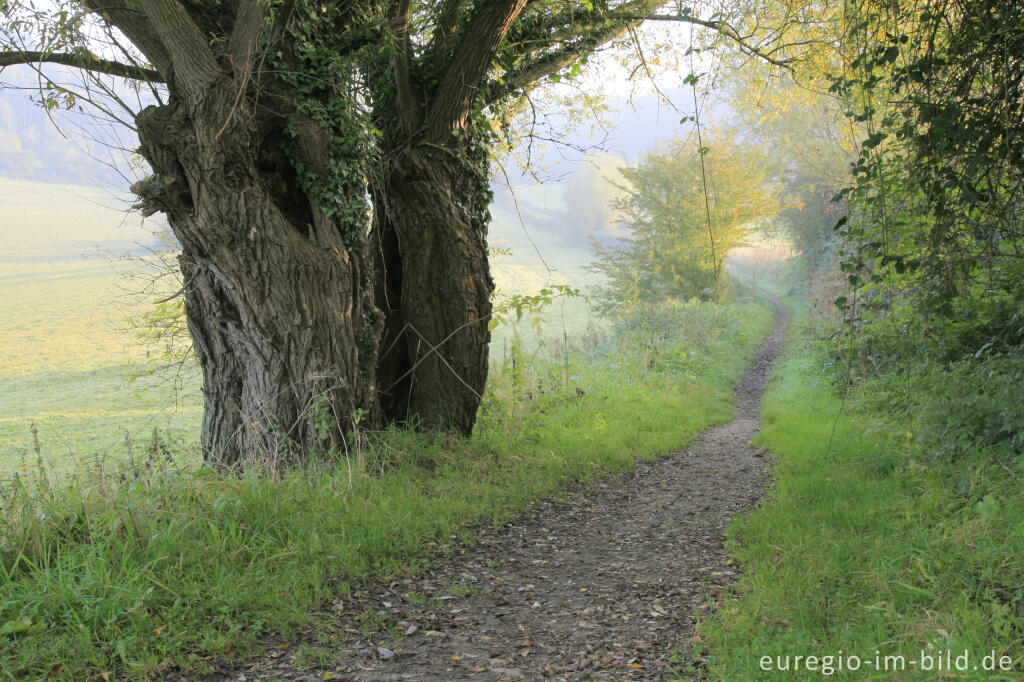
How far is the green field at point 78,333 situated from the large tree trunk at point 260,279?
0.75 m

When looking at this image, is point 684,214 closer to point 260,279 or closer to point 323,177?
point 323,177

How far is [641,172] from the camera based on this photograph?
24.2 m

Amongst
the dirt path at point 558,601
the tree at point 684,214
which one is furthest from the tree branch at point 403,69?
the tree at point 684,214

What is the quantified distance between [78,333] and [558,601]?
24354 mm

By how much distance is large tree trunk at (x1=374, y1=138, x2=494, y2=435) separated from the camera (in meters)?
7.05

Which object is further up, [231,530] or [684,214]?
[684,214]

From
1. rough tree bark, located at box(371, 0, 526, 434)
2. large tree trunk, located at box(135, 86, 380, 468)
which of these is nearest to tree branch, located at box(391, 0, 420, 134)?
rough tree bark, located at box(371, 0, 526, 434)

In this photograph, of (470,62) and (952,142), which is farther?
(470,62)

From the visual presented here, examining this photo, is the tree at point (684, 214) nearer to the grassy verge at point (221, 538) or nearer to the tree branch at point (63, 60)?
the grassy verge at point (221, 538)

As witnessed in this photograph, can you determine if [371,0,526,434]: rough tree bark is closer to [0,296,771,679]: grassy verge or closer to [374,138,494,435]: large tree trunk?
[374,138,494,435]: large tree trunk

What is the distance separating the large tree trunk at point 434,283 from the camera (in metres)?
7.05

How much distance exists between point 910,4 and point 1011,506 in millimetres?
4660

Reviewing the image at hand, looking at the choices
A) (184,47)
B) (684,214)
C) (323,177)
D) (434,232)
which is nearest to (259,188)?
(323,177)

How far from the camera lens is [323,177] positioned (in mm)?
6148
